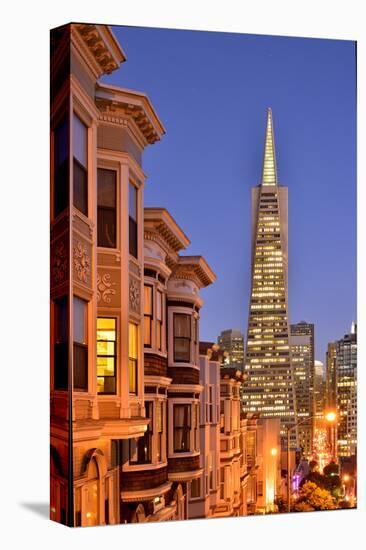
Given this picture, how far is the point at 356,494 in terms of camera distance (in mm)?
15703

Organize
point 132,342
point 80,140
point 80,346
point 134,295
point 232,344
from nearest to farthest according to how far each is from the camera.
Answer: point 80,346, point 80,140, point 132,342, point 134,295, point 232,344

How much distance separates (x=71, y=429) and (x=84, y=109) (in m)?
3.57

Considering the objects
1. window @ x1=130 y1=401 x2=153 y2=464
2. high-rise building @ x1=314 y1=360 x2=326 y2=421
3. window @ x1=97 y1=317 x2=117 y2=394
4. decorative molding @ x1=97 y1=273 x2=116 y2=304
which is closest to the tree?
high-rise building @ x1=314 y1=360 x2=326 y2=421

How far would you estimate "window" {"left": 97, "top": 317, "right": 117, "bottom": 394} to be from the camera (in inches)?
551

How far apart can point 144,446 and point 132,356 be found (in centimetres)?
110

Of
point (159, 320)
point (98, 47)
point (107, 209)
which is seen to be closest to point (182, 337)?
point (159, 320)

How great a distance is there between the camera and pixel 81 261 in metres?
13.8

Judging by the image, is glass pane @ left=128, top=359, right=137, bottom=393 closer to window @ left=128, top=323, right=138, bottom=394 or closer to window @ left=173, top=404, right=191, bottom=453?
window @ left=128, top=323, right=138, bottom=394

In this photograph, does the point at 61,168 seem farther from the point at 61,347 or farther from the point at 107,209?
the point at 61,347

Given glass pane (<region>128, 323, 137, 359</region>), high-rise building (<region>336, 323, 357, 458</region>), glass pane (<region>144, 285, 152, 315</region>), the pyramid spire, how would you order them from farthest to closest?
high-rise building (<region>336, 323, 357, 458</region>) < the pyramid spire < glass pane (<region>144, 285, 152, 315</region>) < glass pane (<region>128, 323, 137, 359</region>)

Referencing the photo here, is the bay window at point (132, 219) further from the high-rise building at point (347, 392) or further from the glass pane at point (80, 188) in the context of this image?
the high-rise building at point (347, 392)

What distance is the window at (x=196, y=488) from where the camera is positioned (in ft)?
48.5

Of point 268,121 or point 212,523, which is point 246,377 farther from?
point 268,121

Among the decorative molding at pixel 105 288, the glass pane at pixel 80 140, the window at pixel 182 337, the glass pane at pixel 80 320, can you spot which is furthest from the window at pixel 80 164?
the window at pixel 182 337
